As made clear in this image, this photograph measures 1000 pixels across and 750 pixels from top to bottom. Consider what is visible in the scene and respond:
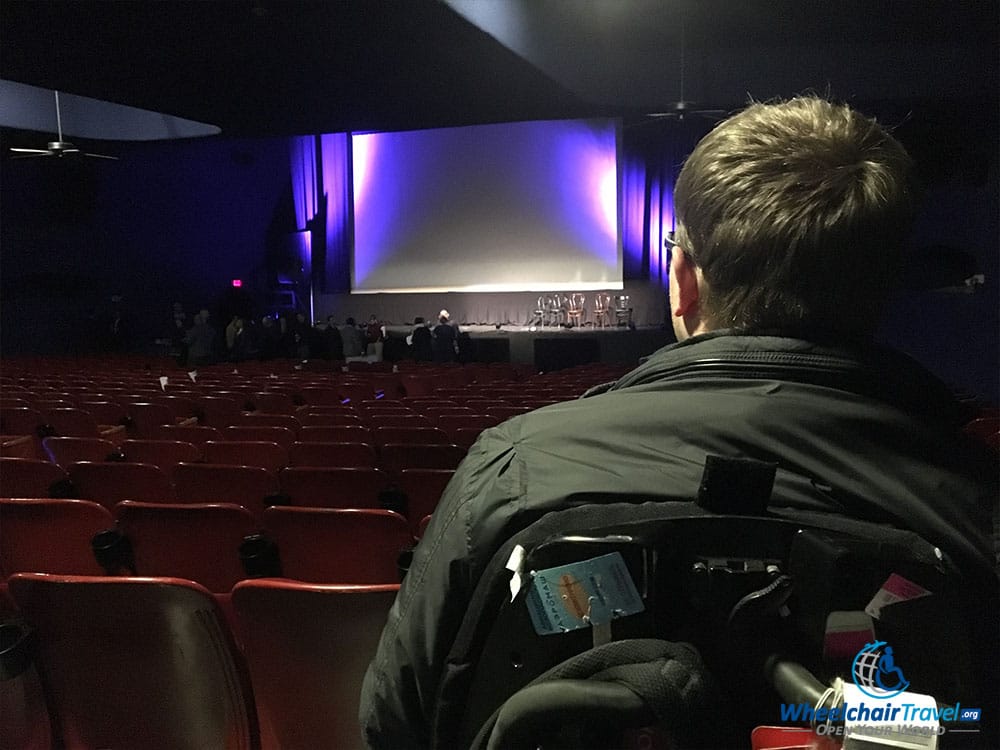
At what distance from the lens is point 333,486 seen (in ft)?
9.55

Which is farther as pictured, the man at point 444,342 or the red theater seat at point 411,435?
the man at point 444,342

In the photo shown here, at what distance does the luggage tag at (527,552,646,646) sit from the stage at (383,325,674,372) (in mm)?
11636

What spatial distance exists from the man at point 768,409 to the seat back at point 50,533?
1.81 meters

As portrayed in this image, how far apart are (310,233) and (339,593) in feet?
49.7

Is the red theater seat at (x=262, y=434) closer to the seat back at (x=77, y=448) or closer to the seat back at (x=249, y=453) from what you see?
the seat back at (x=249, y=453)

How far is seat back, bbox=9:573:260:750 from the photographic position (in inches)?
62.0

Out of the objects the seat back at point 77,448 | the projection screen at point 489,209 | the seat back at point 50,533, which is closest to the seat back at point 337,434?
the seat back at point 77,448

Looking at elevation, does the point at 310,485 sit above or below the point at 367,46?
below

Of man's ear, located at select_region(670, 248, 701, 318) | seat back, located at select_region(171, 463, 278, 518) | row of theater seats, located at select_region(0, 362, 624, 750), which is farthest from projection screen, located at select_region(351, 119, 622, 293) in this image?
man's ear, located at select_region(670, 248, 701, 318)

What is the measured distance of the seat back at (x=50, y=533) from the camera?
7.39 feet

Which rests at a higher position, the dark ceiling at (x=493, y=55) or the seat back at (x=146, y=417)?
the dark ceiling at (x=493, y=55)

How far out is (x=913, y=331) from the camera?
10164 mm

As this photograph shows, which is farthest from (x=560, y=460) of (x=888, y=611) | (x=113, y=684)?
(x=113, y=684)

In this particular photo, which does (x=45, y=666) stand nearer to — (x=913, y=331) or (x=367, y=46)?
(x=367, y=46)
